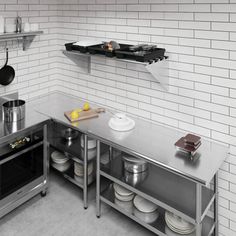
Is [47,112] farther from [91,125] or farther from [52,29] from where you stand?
[52,29]

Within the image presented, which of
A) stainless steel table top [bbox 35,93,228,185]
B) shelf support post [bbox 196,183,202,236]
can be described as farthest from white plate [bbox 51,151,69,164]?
shelf support post [bbox 196,183,202,236]

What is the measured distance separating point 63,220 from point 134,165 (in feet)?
2.59

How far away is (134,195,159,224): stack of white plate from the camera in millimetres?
2215

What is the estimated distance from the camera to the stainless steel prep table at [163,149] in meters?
1.77

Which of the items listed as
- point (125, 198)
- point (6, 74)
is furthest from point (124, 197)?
point (6, 74)

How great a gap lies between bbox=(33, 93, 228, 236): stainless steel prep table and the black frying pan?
1.32 ft

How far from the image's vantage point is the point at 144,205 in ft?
7.38

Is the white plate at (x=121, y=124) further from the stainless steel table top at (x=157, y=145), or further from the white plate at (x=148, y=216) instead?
the white plate at (x=148, y=216)

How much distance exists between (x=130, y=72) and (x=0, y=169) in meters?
1.35

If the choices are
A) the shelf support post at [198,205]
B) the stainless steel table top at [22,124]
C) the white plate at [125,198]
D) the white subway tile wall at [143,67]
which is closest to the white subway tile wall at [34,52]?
the white subway tile wall at [143,67]

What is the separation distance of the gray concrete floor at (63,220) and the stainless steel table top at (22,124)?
769 mm

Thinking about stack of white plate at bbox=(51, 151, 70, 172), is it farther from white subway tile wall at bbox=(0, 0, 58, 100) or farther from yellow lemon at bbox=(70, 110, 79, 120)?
white subway tile wall at bbox=(0, 0, 58, 100)

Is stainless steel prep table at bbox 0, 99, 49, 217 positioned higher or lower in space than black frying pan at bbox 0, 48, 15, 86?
lower

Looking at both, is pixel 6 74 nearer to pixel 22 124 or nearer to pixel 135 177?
pixel 22 124
